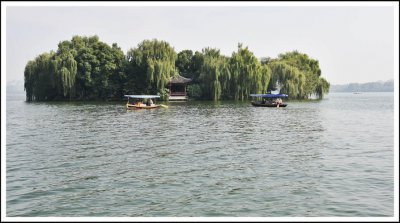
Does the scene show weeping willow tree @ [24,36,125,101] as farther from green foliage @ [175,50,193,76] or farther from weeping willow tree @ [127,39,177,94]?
green foliage @ [175,50,193,76]

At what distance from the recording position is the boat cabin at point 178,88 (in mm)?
60191

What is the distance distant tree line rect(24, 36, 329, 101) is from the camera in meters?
55.1

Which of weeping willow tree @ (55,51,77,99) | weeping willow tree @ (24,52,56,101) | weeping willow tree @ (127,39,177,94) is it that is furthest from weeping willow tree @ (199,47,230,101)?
weeping willow tree @ (24,52,56,101)

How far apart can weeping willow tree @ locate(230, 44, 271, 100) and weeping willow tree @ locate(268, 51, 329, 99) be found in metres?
4.08

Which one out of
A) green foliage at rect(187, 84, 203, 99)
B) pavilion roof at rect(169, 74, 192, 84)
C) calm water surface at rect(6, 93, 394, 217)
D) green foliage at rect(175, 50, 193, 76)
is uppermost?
green foliage at rect(175, 50, 193, 76)

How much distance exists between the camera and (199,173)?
1259 centimetres

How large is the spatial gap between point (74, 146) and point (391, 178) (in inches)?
484

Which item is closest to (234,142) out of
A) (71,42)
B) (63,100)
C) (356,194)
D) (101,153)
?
(101,153)

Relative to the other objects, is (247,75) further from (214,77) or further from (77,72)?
(77,72)

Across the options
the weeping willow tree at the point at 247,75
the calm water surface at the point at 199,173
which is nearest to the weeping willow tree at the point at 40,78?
the weeping willow tree at the point at 247,75

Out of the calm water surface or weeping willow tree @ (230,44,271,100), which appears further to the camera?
weeping willow tree @ (230,44,271,100)

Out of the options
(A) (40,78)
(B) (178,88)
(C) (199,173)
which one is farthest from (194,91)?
(C) (199,173)

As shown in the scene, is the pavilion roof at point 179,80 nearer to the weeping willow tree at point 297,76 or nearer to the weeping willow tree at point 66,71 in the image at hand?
the weeping willow tree at point 297,76

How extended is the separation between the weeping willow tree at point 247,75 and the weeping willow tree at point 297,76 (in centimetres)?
408
